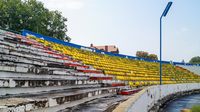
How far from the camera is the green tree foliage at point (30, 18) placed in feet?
172

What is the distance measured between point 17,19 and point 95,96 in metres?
41.5

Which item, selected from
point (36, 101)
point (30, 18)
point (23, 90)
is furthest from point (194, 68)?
point (36, 101)

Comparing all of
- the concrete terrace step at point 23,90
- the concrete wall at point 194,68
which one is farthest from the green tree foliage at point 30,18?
the concrete terrace step at point 23,90

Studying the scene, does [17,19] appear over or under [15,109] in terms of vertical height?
over

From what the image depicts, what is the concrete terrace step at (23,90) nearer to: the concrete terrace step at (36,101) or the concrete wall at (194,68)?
the concrete terrace step at (36,101)

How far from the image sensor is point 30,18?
5506cm

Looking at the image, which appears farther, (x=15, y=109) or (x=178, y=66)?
(x=178, y=66)

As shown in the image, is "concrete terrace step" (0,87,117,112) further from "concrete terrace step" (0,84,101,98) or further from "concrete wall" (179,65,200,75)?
"concrete wall" (179,65,200,75)

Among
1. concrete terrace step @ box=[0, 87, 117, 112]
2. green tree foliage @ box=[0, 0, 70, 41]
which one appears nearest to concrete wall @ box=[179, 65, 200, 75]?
green tree foliage @ box=[0, 0, 70, 41]

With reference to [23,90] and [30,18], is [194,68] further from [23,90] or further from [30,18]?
[23,90]

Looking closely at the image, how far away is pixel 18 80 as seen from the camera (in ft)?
30.3

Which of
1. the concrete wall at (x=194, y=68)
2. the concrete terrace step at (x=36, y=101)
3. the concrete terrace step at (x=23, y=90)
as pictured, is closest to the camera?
the concrete terrace step at (x=36, y=101)

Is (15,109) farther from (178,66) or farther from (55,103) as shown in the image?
(178,66)

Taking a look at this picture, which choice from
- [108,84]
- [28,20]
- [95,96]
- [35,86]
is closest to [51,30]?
[28,20]
